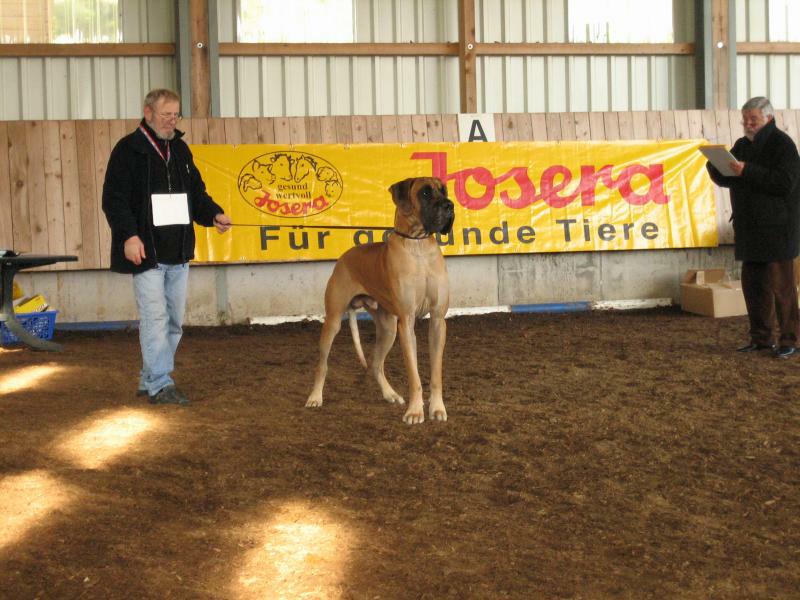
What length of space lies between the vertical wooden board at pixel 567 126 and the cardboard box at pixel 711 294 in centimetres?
201

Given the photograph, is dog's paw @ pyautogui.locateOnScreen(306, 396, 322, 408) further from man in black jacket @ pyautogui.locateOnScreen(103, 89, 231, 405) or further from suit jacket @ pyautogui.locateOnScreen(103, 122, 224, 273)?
suit jacket @ pyautogui.locateOnScreen(103, 122, 224, 273)

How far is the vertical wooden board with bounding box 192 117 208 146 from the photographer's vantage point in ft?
33.7

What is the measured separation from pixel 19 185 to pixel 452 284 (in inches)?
184

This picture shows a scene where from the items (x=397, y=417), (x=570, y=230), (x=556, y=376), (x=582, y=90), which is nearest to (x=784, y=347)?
(x=556, y=376)

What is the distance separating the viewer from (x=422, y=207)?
16.3 feet

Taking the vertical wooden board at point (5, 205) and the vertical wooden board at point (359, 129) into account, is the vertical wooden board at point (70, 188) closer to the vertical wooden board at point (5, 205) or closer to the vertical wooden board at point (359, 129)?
the vertical wooden board at point (5, 205)

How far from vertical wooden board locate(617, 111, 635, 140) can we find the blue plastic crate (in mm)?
6412

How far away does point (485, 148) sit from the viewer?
Answer: 10.6 meters

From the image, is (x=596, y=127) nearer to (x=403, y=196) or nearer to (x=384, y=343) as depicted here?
(x=384, y=343)

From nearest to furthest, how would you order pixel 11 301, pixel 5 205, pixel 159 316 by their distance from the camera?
1. pixel 159 316
2. pixel 11 301
3. pixel 5 205

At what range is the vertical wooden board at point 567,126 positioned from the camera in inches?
430

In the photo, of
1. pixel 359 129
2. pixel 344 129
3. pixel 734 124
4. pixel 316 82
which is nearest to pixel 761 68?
pixel 734 124

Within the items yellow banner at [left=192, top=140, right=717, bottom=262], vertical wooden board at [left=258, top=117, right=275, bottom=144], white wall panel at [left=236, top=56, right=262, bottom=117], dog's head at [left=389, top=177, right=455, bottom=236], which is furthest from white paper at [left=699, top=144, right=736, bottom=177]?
white wall panel at [left=236, top=56, right=262, bottom=117]

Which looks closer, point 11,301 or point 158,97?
point 158,97
